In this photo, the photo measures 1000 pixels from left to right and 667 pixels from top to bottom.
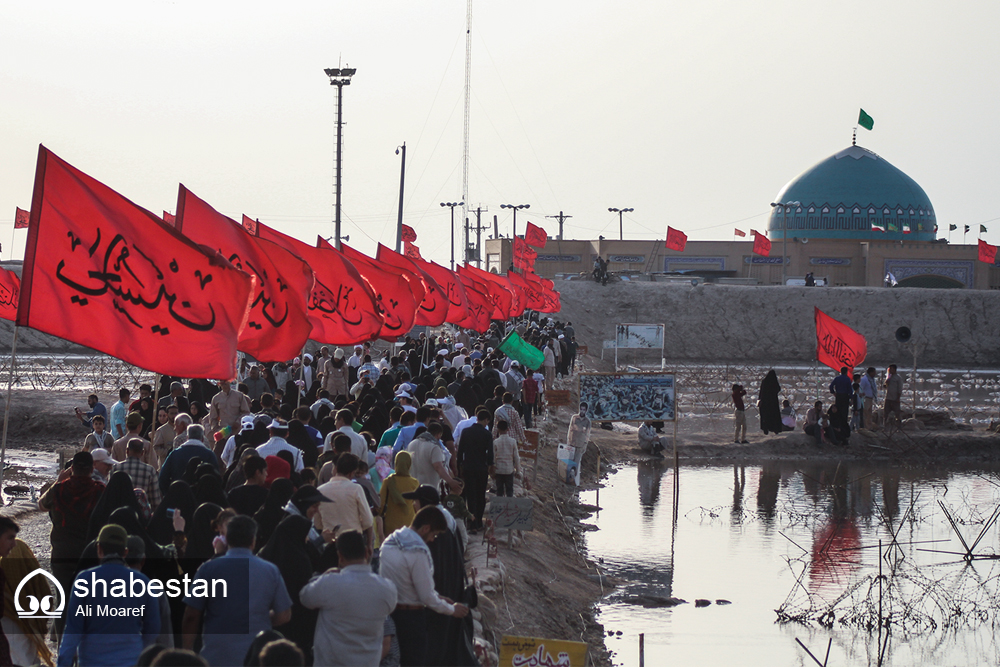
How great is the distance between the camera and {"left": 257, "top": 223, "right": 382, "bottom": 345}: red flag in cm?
1415

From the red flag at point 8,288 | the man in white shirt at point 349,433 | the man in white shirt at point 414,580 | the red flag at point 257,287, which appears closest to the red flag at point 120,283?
the man in white shirt at point 349,433

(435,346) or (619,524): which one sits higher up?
(435,346)

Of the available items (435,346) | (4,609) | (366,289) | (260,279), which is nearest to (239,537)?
(4,609)

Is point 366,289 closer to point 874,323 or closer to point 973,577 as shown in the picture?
point 973,577

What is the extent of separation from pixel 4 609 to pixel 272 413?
5726 mm

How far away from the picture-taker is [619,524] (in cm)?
1526

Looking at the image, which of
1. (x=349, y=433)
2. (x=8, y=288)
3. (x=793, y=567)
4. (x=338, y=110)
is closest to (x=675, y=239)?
(x=338, y=110)

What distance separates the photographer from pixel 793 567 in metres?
13.2

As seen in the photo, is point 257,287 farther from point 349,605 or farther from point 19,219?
point 19,219

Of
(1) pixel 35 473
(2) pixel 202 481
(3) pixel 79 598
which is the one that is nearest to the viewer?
(3) pixel 79 598

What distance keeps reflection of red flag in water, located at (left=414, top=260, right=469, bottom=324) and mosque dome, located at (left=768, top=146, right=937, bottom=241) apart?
61562mm

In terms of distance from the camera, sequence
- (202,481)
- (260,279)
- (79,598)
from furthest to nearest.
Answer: (260,279) → (202,481) → (79,598)

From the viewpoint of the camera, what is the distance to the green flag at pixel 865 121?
6931cm

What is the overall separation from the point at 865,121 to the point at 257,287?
65.5 m
